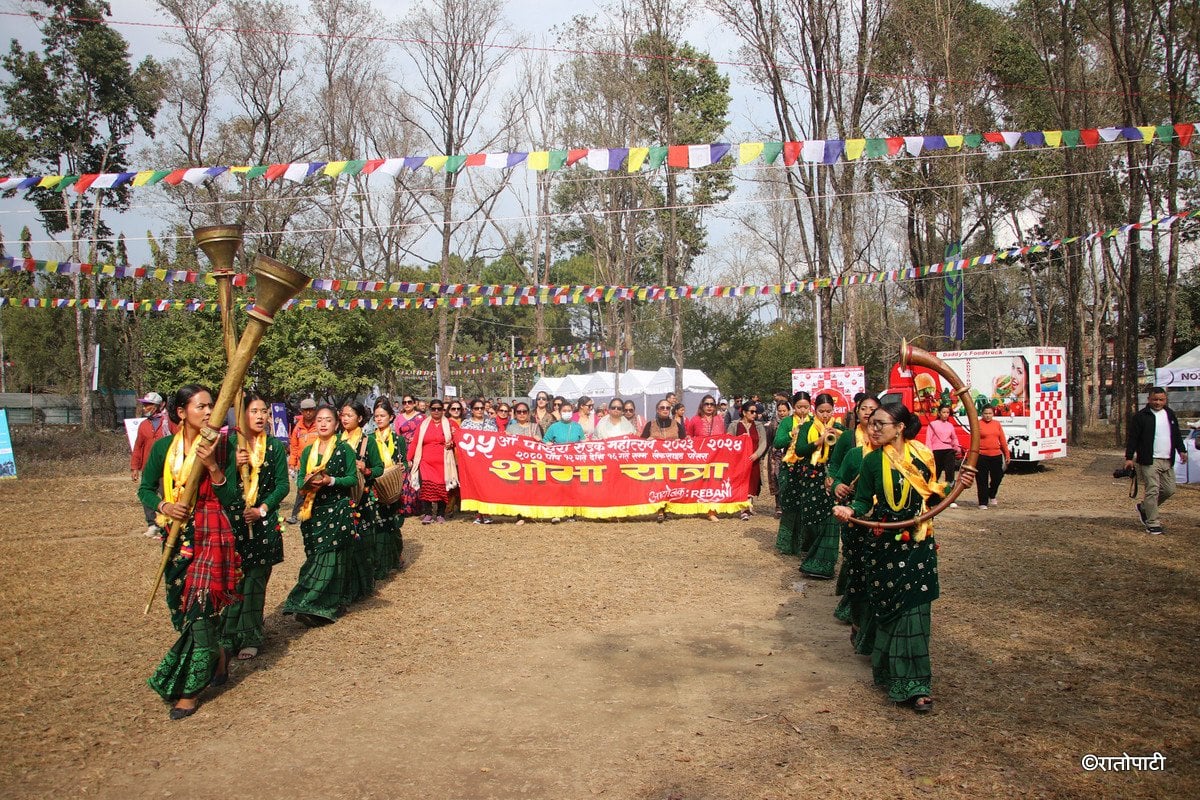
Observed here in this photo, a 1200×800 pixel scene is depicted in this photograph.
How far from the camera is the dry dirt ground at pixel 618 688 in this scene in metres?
4.12

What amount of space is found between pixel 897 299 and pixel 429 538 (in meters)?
38.4

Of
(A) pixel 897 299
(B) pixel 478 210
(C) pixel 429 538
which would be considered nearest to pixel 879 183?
(B) pixel 478 210

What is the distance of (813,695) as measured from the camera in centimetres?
526

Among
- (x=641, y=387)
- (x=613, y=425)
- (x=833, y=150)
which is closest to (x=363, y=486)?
(x=613, y=425)

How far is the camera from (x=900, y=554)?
5.16 metres

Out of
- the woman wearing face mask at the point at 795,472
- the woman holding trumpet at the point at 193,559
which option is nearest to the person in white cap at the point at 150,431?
the woman holding trumpet at the point at 193,559

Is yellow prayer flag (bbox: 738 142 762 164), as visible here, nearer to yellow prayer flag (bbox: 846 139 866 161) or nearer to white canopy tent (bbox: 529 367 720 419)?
yellow prayer flag (bbox: 846 139 866 161)

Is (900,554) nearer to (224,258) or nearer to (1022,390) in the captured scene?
(224,258)

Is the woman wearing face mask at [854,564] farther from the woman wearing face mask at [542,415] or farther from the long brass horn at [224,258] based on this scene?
the woman wearing face mask at [542,415]

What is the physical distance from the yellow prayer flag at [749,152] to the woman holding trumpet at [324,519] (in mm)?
6116

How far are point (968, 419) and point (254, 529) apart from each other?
4515 millimetres

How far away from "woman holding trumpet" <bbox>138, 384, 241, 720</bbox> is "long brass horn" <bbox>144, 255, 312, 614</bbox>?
19cm

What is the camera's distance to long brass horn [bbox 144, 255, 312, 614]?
461 centimetres

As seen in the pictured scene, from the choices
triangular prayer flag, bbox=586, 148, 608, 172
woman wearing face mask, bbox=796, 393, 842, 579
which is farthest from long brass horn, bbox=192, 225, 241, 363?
triangular prayer flag, bbox=586, 148, 608, 172
